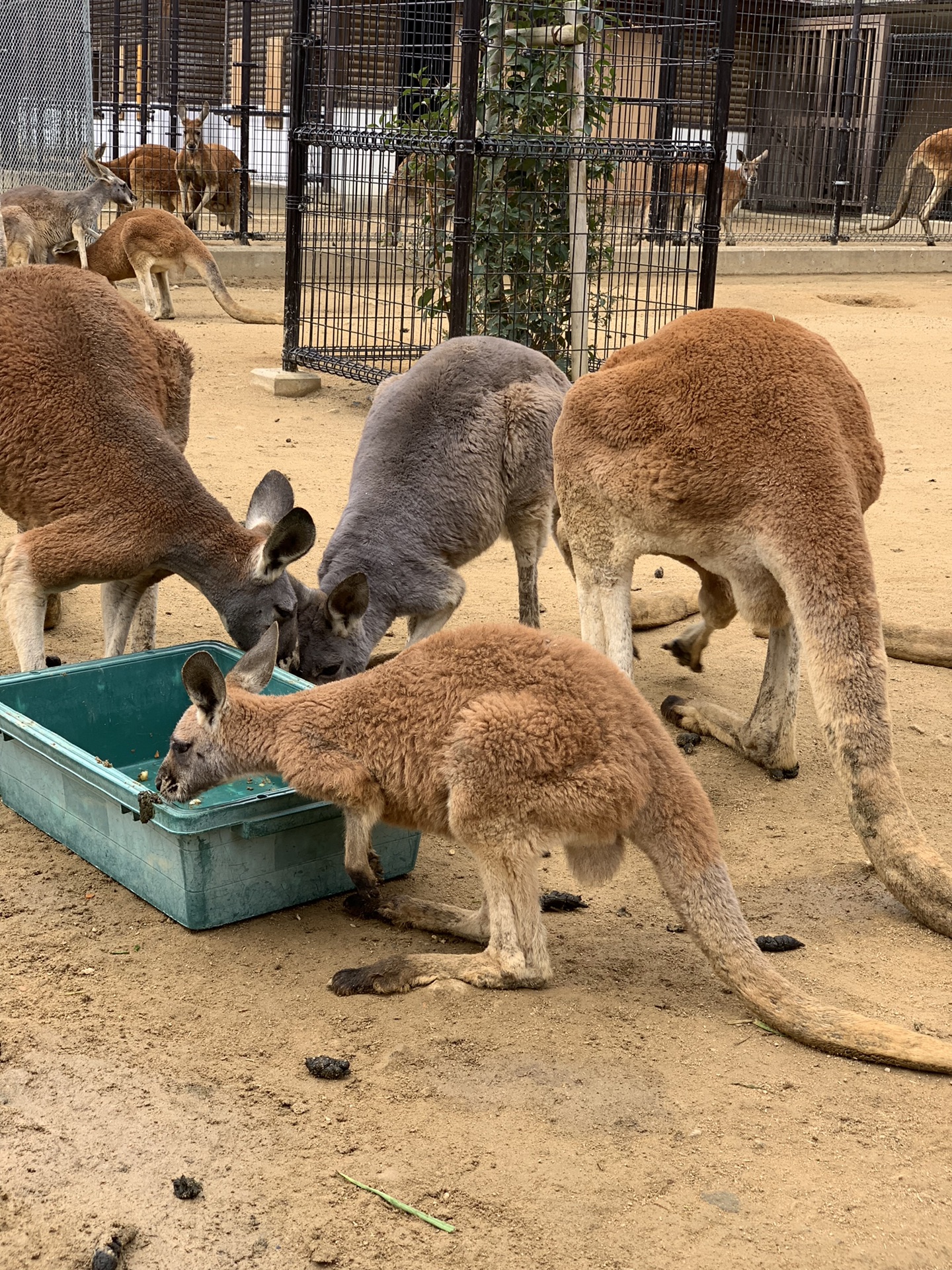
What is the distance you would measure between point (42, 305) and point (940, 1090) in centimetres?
319

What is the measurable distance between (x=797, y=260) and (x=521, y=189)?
903cm

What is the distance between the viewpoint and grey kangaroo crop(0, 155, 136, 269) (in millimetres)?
11508

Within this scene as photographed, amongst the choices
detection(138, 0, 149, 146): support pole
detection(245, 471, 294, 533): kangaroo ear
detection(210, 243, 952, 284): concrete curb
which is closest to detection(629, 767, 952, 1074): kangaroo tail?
detection(245, 471, 294, 533): kangaroo ear

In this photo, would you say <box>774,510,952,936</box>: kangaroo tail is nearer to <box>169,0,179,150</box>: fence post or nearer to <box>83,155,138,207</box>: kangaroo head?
<box>83,155,138,207</box>: kangaroo head

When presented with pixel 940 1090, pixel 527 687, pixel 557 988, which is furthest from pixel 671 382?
pixel 940 1090

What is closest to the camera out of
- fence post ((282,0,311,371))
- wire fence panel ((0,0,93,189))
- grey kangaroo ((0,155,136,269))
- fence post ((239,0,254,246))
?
fence post ((282,0,311,371))

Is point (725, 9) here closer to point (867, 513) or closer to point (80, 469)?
point (867, 513)

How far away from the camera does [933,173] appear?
56.5ft

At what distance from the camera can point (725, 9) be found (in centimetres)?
694

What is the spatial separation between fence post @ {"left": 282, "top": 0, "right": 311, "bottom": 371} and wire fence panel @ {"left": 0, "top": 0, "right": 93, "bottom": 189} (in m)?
5.14

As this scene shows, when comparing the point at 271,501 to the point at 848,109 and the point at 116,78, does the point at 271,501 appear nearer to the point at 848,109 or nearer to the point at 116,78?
the point at 116,78

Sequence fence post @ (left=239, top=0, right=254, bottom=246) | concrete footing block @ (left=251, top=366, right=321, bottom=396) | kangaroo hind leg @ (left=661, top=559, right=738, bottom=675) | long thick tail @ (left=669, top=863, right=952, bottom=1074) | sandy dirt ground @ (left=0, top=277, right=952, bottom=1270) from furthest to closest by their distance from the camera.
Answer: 1. fence post @ (left=239, top=0, right=254, bottom=246)
2. concrete footing block @ (left=251, top=366, right=321, bottom=396)
3. kangaroo hind leg @ (left=661, top=559, right=738, bottom=675)
4. long thick tail @ (left=669, top=863, right=952, bottom=1074)
5. sandy dirt ground @ (left=0, top=277, right=952, bottom=1270)

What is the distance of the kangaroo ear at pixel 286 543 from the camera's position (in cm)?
358

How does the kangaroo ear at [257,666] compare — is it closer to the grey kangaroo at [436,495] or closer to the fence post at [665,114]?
the grey kangaroo at [436,495]
